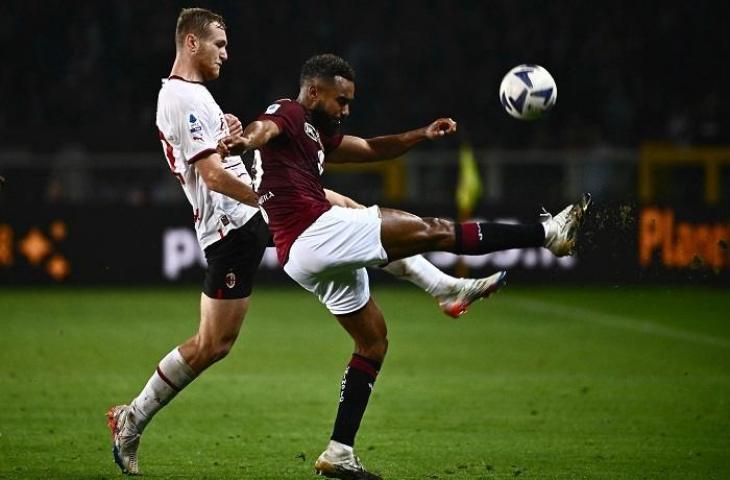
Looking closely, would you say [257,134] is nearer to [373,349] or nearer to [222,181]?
[222,181]

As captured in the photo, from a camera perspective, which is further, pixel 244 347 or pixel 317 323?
pixel 317 323

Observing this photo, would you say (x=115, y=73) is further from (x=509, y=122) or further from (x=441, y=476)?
(x=441, y=476)

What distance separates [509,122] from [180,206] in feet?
23.7

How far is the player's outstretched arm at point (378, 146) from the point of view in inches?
254

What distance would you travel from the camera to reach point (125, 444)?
6.14 m

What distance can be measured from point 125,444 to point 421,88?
1727cm

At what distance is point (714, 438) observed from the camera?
23.5ft

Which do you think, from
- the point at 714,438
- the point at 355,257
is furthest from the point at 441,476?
the point at 714,438

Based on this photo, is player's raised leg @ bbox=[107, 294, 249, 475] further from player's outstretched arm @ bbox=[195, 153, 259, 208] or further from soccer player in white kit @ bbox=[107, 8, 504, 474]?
player's outstretched arm @ bbox=[195, 153, 259, 208]

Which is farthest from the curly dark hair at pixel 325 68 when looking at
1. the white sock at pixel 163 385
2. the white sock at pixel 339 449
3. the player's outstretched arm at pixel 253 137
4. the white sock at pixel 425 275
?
the white sock at pixel 339 449

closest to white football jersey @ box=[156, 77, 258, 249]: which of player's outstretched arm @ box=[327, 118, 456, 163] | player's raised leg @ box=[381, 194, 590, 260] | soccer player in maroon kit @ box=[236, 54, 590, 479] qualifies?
soccer player in maroon kit @ box=[236, 54, 590, 479]

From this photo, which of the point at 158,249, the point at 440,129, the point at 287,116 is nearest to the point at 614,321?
the point at 158,249

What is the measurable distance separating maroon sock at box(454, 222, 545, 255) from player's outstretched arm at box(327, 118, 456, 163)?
784 millimetres

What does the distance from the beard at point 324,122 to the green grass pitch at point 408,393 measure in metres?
1.74
